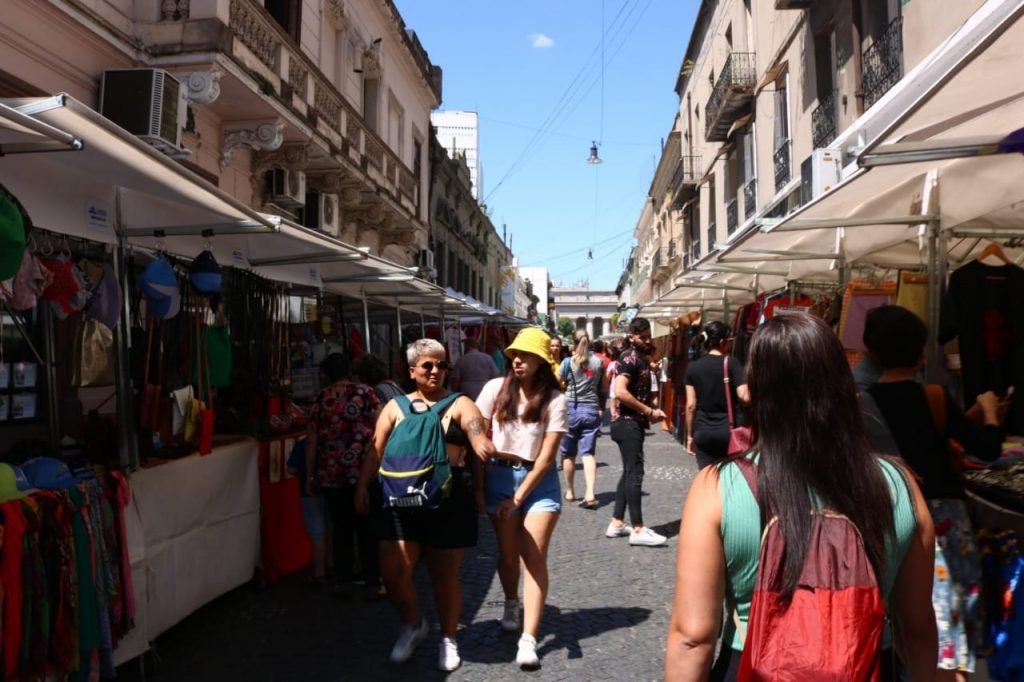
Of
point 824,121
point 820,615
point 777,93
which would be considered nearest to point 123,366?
point 820,615

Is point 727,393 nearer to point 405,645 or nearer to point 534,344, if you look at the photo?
point 534,344

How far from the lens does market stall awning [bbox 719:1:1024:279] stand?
2.70 metres

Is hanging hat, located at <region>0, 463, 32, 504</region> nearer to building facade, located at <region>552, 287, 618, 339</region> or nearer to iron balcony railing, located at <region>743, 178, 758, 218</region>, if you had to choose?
iron balcony railing, located at <region>743, 178, 758, 218</region>

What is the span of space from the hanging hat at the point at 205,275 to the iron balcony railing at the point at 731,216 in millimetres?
16831

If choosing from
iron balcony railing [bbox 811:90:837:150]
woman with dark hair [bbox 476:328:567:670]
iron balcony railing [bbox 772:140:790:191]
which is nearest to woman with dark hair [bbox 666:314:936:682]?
woman with dark hair [bbox 476:328:567:670]

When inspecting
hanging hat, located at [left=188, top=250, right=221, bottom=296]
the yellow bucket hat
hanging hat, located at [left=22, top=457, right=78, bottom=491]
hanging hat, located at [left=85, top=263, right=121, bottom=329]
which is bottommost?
hanging hat, located at [left=22, top=457, right=78, bottom=491]

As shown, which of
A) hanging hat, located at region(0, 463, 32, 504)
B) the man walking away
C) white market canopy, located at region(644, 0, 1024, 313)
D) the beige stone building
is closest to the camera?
white market canopy, located at region(644, 0, 1024, 313)

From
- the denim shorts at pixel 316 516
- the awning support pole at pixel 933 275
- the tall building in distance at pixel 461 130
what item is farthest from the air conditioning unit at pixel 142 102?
the tall building in distance at pixel 461 130

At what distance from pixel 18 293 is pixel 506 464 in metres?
2.44

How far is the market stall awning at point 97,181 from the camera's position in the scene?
3182mm

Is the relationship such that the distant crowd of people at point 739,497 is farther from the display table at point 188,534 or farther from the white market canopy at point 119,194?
the white market canopy at point 119,194

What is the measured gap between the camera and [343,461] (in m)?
5.21

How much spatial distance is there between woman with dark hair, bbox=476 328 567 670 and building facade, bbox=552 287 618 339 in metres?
87.2

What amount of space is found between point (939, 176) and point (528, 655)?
3.20 metres
